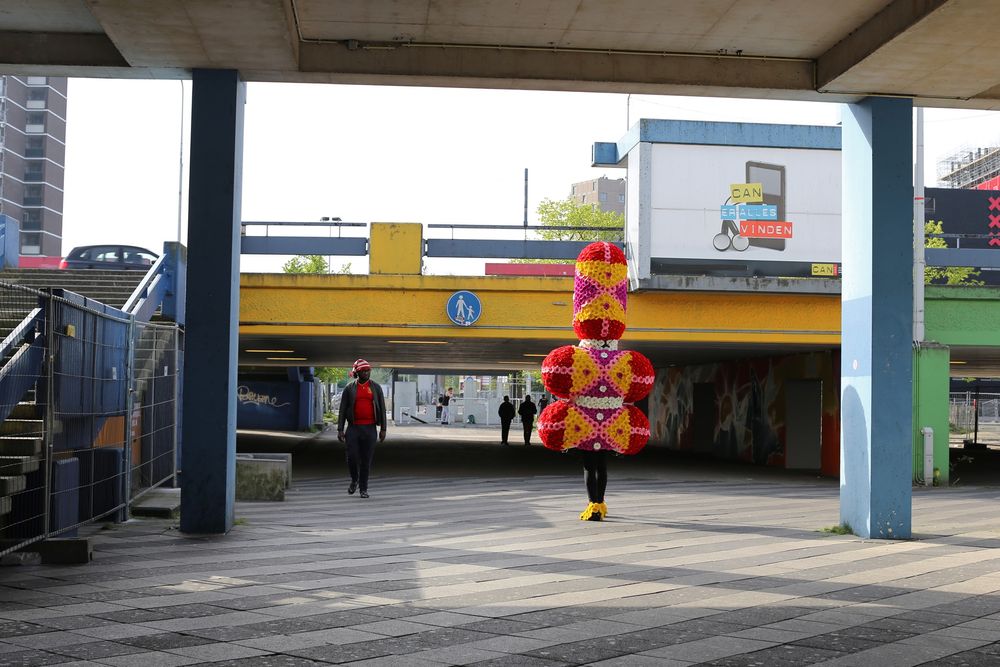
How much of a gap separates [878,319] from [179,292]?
11.8 m

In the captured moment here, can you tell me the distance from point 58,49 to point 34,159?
361ft

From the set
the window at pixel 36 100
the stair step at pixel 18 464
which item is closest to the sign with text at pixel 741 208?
the stair step at pixel 18 464

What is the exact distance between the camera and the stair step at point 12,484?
28.8ft

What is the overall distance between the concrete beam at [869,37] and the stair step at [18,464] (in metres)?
8.09

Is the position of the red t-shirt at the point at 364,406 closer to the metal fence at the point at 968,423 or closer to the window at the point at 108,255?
the window at the point at 108,255

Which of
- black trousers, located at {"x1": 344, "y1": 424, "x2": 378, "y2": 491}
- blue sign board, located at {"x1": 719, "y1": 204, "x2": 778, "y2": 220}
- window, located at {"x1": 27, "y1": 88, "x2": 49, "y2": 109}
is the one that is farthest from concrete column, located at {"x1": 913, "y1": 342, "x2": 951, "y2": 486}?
window, located at {"x1": 27, "y1": 88, "x2": 49, "y2": 109}

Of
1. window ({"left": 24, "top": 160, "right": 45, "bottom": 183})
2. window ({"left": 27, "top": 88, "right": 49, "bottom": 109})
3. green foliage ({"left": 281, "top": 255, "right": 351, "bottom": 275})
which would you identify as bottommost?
green foliage ({"left": 281, "top": 255, "right": 351, "bottom": 275})

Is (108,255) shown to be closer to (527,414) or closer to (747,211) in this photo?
(527,414)

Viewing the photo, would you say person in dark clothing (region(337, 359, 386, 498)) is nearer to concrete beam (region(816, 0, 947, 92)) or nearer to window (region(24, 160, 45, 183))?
concrete beam (region(816, 0, 947, 92))

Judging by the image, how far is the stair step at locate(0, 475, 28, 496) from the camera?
345 inches

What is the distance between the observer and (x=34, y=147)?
112312 millimetres

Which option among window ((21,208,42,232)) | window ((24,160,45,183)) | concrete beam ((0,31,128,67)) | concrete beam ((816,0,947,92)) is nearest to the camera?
concrete beam ((816,0,947,92))

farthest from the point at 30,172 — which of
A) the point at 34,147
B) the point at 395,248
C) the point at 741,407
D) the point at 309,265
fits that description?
the point at 395,248

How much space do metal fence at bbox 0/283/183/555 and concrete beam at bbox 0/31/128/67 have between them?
228 cm
